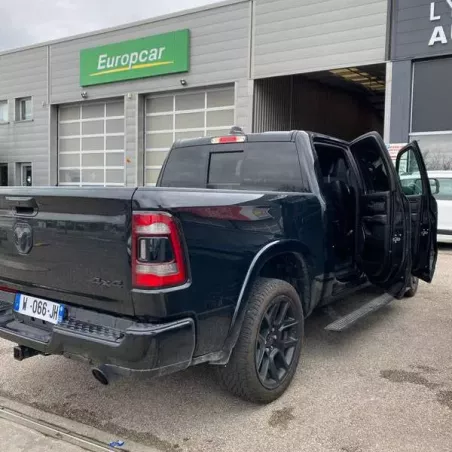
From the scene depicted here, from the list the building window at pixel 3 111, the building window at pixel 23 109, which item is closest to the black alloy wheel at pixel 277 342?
the building window at pixel 23 109

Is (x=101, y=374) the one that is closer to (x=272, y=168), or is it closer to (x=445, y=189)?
(x=272, y=168)

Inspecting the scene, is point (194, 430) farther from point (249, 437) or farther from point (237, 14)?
point (237, 14)

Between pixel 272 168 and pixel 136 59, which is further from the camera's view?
pixel 136 59

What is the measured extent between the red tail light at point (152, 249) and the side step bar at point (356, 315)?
1.86 m

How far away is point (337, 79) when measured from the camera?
2150 cm

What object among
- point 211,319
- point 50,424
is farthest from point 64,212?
point 50,424

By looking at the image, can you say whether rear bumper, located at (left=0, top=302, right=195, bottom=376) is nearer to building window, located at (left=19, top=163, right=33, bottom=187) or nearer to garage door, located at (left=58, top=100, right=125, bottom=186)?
garage door, located at (left=58, top=100, right=125, bottom=186)

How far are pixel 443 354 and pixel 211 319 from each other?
255cm

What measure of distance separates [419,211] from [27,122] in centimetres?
2362

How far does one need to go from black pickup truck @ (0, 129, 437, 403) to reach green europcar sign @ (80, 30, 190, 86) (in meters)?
16.2

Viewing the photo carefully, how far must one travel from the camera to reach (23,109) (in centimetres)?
2572

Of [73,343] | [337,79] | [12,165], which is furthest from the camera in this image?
[12,165]

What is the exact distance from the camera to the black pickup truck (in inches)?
107

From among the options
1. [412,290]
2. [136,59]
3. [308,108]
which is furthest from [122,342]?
[308,108]
